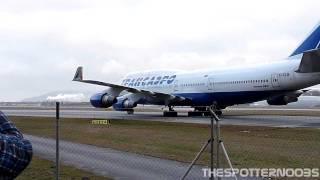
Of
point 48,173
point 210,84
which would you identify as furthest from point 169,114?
point 48,173

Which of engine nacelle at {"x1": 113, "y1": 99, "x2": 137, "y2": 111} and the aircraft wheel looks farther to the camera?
the aircraft wheel

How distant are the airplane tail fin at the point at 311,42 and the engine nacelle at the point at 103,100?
13.9 m

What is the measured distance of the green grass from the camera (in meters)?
10.9

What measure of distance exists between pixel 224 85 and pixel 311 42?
764 centimetres

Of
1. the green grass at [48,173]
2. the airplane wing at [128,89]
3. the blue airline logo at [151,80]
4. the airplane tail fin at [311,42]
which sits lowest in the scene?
the green grass at [48,173]

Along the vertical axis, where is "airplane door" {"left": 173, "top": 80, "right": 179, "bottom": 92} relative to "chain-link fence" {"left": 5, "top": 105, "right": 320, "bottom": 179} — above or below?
above

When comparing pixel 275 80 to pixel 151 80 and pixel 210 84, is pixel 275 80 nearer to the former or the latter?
pixel 210 84

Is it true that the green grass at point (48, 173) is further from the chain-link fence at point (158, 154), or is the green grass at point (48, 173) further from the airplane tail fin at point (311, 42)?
the airplane tail fin at point (311, 42)

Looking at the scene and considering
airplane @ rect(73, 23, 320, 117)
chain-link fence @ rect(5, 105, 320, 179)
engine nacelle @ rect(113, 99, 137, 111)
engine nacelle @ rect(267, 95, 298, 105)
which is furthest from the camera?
engine nacelle @ rect(113, 99, 137, 111)

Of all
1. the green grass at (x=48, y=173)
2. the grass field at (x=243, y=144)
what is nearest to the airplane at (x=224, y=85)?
the grass field at (x=243, y=144)

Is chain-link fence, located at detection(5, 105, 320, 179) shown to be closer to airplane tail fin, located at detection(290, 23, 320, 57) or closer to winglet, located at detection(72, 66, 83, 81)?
airplane tail fin, located at detection(290, 23, 320, 57)

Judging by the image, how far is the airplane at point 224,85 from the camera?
32438 mm

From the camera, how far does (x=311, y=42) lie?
32812 millimetres

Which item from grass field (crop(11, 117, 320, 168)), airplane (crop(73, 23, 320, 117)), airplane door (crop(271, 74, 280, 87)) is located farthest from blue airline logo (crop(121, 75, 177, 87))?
grass field (crop(11, 117, 320, 168))
